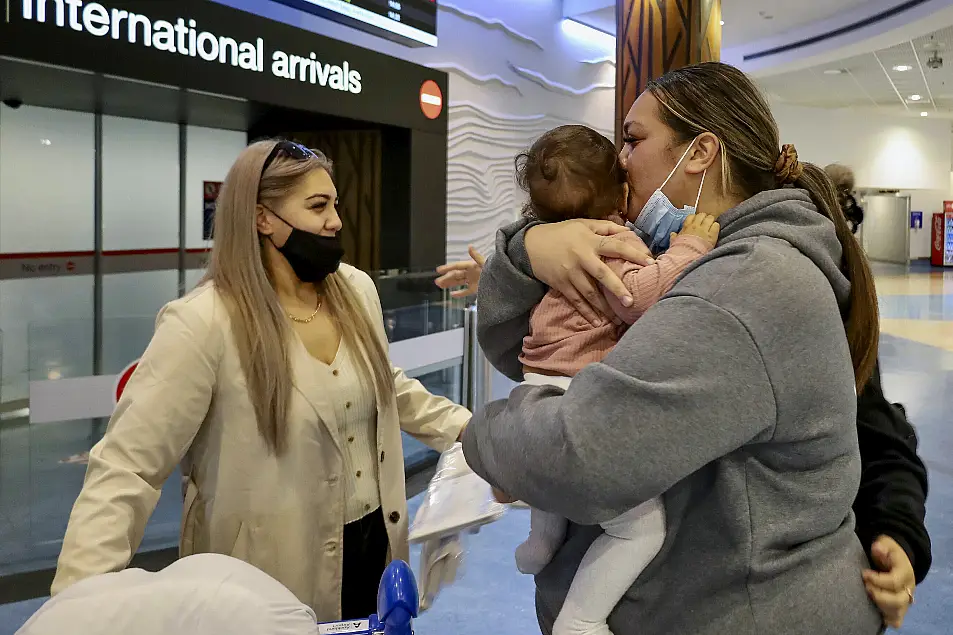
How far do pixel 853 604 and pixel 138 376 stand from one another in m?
1.48

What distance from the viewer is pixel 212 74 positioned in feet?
18.6

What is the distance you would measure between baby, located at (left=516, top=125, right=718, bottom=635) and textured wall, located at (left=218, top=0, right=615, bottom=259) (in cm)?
696

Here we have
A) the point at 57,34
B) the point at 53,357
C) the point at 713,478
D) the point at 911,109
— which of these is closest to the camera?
the point at 713,478

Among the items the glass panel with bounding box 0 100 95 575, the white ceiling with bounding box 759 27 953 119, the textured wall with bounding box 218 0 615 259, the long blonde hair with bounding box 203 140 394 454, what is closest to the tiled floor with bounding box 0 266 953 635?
the glass panel with bounding box 0 100 95 575

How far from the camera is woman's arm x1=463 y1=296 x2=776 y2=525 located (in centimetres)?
93

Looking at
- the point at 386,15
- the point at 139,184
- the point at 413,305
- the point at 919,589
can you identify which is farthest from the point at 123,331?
the point at 386,15

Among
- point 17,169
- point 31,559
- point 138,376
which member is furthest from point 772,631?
point 17,169

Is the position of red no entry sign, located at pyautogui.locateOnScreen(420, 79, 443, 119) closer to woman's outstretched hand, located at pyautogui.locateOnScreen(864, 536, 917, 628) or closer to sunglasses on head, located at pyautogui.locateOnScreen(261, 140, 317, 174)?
sunglasses on head, located at pyautogui.locateOnScreen(261, 140, 317, 174)

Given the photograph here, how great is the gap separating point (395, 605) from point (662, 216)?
712mm

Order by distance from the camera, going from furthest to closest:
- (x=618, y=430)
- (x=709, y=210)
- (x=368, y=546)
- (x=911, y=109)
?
(x=911, y=109) → (x=368, y=546) → (x=709, y=210) → (x=618, y=430)

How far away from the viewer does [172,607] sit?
100 centimetres

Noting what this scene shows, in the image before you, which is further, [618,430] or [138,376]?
[138,376]

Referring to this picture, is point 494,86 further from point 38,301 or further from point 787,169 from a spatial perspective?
point 787,169

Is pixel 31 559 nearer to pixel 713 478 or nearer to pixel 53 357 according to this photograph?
pixel 53 357
